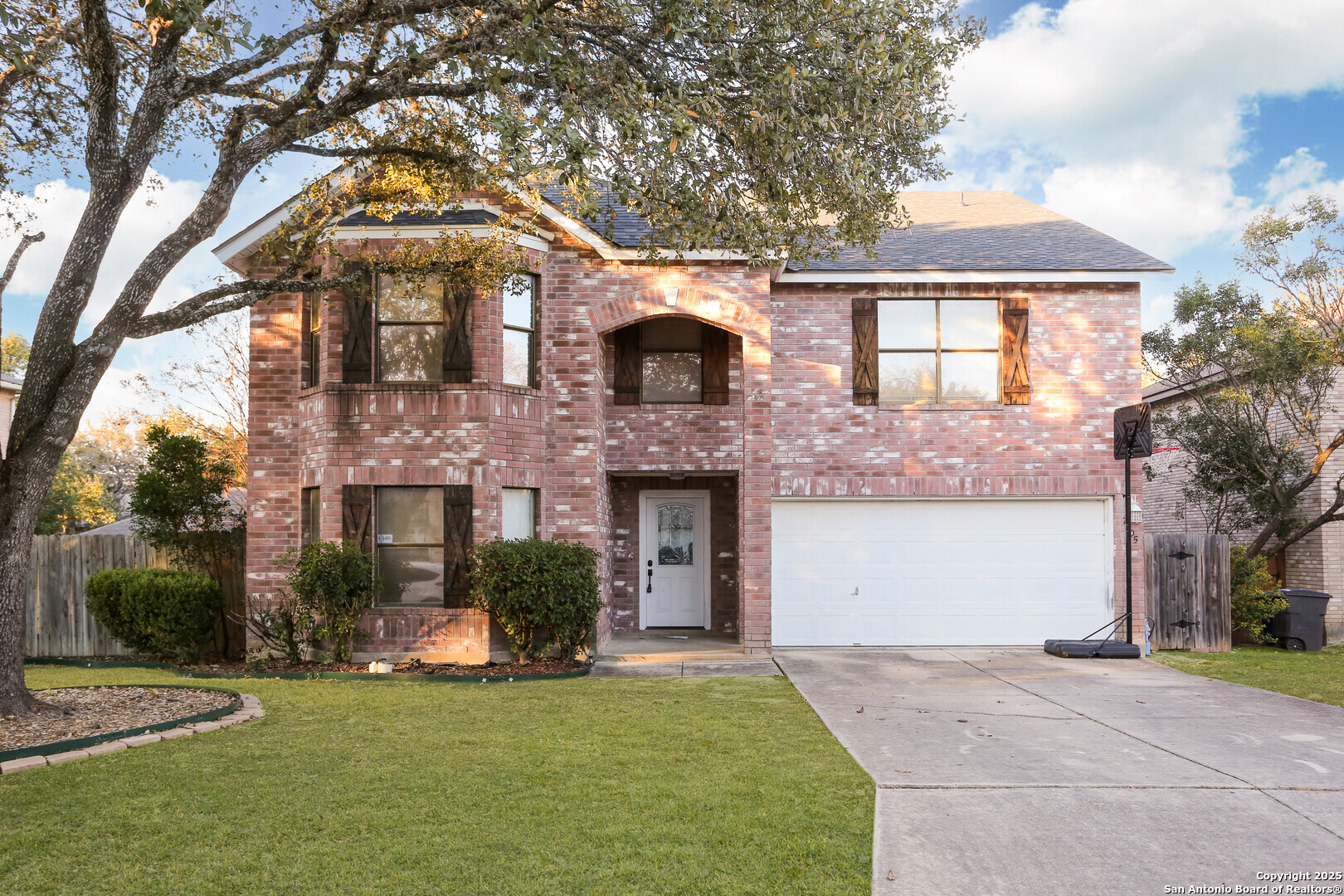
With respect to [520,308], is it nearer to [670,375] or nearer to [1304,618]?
[670,375]

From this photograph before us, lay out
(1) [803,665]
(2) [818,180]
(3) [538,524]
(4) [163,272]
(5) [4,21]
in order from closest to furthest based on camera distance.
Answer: (5) [4,21] → (4) [163,272] → (2) [818,180] → (1) [803,665] → (3) [538,524]

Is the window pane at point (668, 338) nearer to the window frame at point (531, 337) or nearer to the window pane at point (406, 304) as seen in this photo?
the window frame at point (531, 337)

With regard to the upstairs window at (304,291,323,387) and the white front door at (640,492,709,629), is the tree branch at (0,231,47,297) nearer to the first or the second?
the upstairs window at (304,291,323,387)

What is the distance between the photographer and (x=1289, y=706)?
934cm

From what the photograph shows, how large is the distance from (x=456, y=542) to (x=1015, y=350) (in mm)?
8479

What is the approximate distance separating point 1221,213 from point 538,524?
44.3ft

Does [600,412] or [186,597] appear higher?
[600,412]

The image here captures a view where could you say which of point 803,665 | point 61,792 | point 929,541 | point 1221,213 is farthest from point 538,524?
point 1221,213

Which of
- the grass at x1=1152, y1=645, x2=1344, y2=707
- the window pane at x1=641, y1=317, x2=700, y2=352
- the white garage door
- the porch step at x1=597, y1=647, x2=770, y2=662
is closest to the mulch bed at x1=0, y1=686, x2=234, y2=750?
the porch step at x1=597, y1=647, x2=770, y2=662

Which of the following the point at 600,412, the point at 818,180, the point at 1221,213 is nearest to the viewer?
the point at 818,180

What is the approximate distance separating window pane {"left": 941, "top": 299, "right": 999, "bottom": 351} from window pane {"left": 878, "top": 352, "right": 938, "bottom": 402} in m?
0.41

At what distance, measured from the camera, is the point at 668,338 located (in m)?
14.6

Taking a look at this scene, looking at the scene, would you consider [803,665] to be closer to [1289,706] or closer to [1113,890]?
[1289,706]

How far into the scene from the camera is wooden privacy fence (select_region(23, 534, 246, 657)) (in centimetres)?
1340
